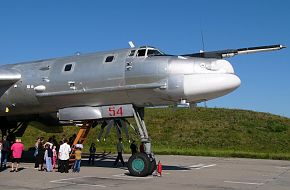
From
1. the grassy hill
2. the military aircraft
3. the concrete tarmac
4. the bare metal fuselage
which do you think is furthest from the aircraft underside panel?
the grassy hill

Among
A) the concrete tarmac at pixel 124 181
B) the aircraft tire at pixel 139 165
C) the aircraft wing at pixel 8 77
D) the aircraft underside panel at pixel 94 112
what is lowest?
the concrete tarmac at pixel 124 181

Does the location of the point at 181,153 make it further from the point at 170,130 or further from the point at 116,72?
the point at 116,72

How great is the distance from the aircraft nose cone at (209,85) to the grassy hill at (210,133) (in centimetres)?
1743

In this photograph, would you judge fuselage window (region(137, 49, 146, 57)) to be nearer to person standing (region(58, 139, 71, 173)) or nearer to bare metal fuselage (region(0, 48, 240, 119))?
bare metal fuselage (region(0, 48, 240, 119))

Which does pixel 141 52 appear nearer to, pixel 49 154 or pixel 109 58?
pixel 109 58

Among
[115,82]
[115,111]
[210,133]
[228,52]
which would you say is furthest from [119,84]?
[210,133]

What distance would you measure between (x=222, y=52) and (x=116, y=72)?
517cm

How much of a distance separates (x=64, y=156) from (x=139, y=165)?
10.9ft

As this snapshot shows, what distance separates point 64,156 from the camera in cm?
1603

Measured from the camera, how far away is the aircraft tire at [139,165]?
47.9ft

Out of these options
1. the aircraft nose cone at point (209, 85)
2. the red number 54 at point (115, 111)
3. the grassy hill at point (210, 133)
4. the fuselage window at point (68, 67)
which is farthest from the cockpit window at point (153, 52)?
the grassy hill at point (210, 133)

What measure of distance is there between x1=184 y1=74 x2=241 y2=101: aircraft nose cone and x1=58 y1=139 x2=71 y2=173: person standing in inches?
212

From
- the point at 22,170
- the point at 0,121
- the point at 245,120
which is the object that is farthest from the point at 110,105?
the point at 245,120

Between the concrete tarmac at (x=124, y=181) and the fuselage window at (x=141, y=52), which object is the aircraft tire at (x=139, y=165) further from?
the fuselage window at (x=141, y=52)
